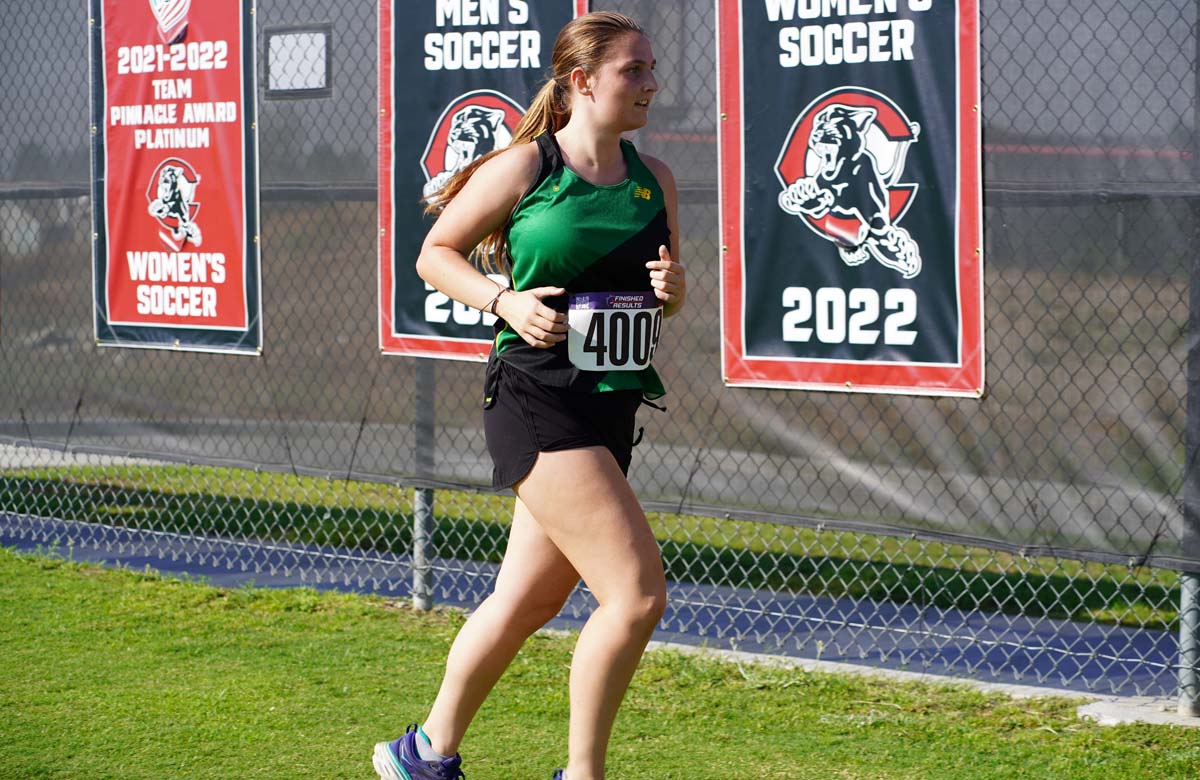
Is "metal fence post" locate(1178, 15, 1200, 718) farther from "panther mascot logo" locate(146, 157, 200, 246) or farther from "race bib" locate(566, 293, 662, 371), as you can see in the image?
"panther mascot logo" locate(146, 157, 200, 246)

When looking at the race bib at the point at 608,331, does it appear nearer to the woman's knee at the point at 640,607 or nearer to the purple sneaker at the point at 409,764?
the woman's knee at the point at 640,607

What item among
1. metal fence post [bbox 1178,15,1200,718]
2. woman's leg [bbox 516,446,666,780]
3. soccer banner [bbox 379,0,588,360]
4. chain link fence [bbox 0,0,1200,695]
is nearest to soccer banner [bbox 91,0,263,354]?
chain link fence [bbox 0,0,1200,695]

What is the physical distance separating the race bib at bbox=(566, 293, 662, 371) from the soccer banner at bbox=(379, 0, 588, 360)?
2.33 meters

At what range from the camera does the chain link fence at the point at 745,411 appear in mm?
4609

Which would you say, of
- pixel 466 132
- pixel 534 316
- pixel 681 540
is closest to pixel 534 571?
pixel 534 316

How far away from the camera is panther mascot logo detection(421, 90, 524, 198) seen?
575 cm

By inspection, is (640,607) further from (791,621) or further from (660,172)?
(791,621)

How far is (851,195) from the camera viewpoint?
500 centimetres

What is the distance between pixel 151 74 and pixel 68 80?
2.19ft

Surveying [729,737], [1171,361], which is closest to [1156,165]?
[1171,361]

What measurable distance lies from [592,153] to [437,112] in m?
2.57

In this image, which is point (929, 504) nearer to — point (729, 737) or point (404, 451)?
point (729, 737)

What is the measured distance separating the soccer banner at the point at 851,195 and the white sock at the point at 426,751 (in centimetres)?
209

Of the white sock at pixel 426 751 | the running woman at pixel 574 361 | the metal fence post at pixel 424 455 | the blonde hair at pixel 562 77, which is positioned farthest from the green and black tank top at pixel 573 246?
the metal fence post at pixel 424 455
